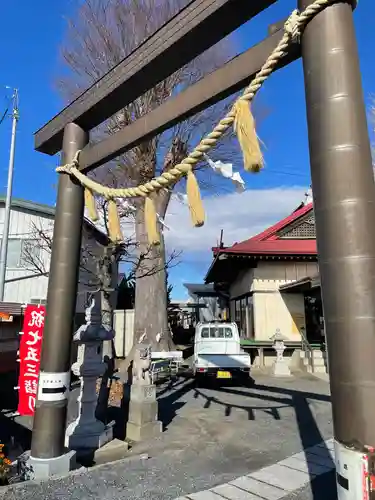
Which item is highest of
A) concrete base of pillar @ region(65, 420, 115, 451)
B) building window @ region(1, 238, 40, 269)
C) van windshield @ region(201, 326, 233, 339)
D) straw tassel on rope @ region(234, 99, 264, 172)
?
building window @ region(1, 238, 40, 269)

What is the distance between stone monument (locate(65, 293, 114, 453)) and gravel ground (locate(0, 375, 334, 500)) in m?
0.76

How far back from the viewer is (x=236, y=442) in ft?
20.4

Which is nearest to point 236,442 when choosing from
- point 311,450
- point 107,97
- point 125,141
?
point 311,450

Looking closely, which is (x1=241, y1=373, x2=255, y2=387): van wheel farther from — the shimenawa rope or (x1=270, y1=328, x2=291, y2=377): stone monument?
the shimenawa rope

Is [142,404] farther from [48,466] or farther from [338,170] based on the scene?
[338,170]

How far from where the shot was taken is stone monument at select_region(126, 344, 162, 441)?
21.3 feet

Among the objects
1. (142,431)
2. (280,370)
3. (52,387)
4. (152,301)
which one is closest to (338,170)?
(52,387)

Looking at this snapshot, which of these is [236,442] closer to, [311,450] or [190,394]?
[311,450]

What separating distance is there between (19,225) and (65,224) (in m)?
12.3

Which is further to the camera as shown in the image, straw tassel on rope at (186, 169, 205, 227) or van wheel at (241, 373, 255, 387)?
van wheel at (241, 373, 255, 387)

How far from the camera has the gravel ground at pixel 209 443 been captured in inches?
154

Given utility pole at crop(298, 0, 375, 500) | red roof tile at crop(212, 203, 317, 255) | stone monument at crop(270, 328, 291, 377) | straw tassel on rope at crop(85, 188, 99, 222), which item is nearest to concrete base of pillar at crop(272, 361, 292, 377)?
stone monument at crop(270, 328, 291, 377)

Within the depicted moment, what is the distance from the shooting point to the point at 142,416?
6535 mm

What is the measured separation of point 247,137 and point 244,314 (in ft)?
55.5
